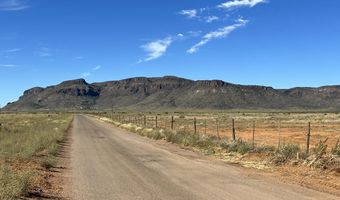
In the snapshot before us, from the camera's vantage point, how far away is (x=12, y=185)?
11.0 m

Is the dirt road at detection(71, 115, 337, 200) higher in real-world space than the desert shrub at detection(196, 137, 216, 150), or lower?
lower

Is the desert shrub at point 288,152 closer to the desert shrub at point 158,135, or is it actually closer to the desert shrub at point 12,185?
the desert shrub at point 12,185

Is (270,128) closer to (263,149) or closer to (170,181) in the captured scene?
(263,149)

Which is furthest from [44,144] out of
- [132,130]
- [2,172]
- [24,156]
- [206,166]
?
[132,130]

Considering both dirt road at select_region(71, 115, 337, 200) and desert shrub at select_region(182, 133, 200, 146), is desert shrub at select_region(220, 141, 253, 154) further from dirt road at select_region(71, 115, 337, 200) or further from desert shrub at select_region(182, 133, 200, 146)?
desert shrub at select_region(182, 133, 200, 146)

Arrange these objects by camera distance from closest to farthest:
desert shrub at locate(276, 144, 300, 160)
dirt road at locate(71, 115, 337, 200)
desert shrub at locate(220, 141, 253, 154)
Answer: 1. dirt road at locate(71, 115, 337, 200)
2. desert shrub at locate(276, 144, 300, 160)
3. desert shrub at locate(220, 141, 253, 154)

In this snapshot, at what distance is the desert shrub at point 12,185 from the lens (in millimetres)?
10117

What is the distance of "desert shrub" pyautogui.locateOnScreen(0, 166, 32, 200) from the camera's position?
33.2 ft

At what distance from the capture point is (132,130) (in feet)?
163

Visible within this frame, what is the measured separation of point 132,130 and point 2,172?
122 feet

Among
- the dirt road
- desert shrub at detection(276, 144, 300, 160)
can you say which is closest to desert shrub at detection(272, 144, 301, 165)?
desert shrub at detection(276, 144, 300, 160)

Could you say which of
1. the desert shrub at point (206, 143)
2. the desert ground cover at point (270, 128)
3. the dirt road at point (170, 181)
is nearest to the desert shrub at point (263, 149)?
the desert ground cover at point (270, 128)

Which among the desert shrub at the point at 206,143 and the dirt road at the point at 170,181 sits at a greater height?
the desert shrub at the point at 206,143

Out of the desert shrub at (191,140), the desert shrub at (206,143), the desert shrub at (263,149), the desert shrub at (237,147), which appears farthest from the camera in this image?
the desert shrub at (191,140)
